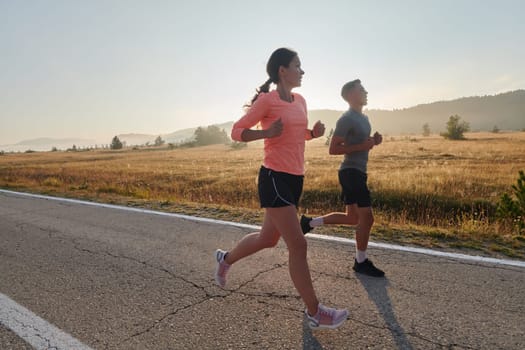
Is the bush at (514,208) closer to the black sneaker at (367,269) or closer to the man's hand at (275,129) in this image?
the black sneaker at (367,269)

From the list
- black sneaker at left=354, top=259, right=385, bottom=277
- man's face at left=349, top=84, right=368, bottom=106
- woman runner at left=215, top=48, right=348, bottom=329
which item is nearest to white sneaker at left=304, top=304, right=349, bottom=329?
woman runner at left=215, top=48, right=348, bottom=329

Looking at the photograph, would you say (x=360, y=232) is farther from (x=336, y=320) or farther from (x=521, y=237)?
(x=521, y=237)

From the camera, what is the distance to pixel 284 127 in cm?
254

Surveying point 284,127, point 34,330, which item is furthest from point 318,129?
point 34,330

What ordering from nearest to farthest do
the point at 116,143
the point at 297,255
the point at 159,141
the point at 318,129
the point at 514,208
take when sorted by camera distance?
the point at 297,255, the point at 318,129, the point at 514,208, the point at 116,143, the point at 159,141

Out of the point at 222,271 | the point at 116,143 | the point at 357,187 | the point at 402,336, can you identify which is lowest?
the point at 402,336

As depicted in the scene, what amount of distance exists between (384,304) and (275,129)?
1731 mm

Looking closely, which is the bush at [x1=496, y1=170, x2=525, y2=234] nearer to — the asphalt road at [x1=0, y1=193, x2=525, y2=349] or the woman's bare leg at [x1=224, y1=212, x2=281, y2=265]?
the asphalt road at [x1=0, y1=193, x2=525, y2=349]

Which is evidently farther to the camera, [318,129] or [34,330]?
[318,129]

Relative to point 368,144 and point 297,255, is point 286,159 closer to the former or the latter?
point 297,255

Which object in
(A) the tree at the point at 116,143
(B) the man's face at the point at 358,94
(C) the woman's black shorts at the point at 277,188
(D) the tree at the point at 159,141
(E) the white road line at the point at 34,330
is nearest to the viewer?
(E) the white road line at the point at 34,330

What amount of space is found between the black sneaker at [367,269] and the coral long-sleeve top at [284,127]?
1.49 m

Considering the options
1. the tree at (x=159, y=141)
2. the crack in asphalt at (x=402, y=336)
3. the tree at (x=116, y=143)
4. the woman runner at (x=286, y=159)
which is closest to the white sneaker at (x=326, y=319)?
the woman runner at (x=286, y=159)

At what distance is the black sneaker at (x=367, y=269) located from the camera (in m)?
3.46
